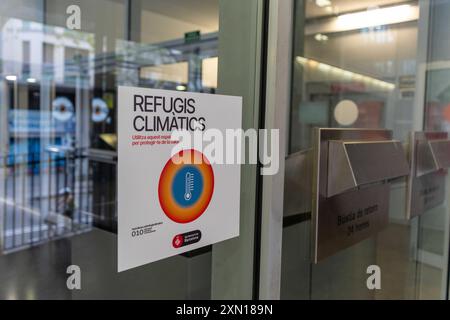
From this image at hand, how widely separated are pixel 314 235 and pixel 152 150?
2.49ft

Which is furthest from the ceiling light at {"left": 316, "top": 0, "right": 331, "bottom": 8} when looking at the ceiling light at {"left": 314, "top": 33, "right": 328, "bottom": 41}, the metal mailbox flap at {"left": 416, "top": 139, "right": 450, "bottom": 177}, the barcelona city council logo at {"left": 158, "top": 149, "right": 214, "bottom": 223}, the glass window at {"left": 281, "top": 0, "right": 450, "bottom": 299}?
the barcelona city council logo at {"left": 158, "top": 149, "right": 214, "bottom": 223}

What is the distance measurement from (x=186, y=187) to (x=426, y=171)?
152cm

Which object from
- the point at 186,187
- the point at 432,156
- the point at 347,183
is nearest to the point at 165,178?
the point at 186,187

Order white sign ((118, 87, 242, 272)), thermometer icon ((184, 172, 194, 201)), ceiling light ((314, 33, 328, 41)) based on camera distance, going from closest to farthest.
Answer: white sign ((118, 87, 242, 272)) → thermometer icon ((184, 172, 194, 201)) → ceiling light ((314, 33, 328, 41))

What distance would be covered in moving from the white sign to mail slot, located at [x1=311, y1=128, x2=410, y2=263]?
418 mm

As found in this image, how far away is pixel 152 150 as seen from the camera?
1.00 m

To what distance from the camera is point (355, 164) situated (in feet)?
4.83

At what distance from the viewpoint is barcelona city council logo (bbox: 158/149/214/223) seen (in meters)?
1.04

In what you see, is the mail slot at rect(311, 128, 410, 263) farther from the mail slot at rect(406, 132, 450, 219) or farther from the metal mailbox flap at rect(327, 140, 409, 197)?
the mail slot at rect(406, 132, 450, 219)

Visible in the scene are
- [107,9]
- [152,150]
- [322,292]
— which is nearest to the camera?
[152,150]

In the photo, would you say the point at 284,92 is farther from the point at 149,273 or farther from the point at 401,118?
the point at 401,118

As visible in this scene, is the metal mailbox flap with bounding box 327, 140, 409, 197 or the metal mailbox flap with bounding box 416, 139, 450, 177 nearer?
the metal mailbox flap with bounding box 327, 140, 409, 197

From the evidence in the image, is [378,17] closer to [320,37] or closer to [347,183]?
[320,37]
